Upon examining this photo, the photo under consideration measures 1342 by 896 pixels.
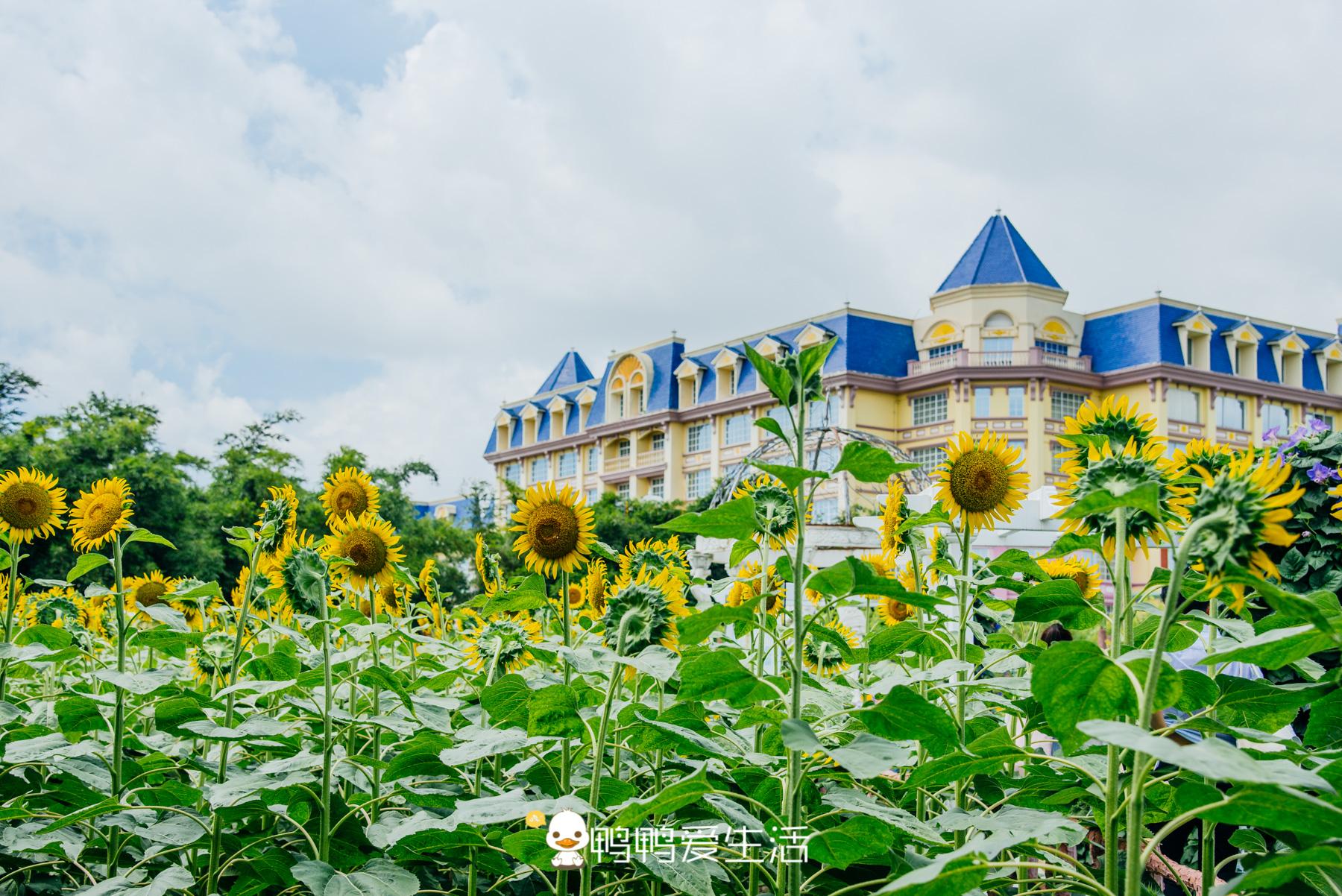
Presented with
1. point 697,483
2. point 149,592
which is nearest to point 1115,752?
point 149,592

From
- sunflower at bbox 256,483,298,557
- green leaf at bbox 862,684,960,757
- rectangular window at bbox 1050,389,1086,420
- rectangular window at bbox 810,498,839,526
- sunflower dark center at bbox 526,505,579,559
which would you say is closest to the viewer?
green leaf at bbox 862,684,960,757

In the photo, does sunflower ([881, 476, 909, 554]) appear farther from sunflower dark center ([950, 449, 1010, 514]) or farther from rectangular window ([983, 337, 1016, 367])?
rectangular window ([983, 337, 1016, 367])

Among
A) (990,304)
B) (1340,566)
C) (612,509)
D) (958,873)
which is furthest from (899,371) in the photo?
(958,873)

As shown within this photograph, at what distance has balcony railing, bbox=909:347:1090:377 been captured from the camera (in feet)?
125

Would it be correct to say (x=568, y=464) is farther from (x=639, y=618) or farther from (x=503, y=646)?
(x=639, y=618)

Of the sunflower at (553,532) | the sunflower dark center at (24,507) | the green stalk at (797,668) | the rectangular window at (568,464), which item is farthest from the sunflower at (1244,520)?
the rectangular window at (568,464)

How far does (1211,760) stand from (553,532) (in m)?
1.69

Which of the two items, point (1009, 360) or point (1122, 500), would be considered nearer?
point (1122, 500)

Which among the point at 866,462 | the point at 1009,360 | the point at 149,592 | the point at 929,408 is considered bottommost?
the point at 149,592

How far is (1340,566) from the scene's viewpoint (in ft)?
12.6

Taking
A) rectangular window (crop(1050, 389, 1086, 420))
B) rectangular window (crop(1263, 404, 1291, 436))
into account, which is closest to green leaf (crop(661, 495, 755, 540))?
rectangular window (crop(1050, 389, 1086, 420))

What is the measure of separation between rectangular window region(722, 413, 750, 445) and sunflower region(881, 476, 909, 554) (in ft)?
130

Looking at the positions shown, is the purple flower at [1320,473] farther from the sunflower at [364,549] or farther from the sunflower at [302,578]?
the sunflower at [302,578]

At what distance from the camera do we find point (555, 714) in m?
2.04
